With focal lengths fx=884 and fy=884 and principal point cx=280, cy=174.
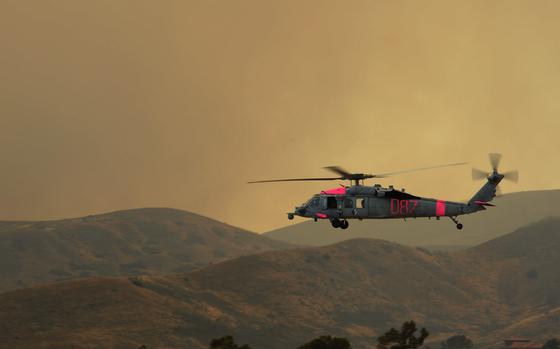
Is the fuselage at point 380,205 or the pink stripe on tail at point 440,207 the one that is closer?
the fuselage at point 380,205

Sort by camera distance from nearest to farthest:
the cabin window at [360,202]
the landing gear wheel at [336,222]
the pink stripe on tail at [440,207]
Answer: the cabin window at [360,202] < the pink stripe on tail at [440,207] < the landing gear wheel at [336,222]

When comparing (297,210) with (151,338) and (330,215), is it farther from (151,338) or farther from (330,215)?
(151,338)

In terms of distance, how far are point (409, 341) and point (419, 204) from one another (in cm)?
6550

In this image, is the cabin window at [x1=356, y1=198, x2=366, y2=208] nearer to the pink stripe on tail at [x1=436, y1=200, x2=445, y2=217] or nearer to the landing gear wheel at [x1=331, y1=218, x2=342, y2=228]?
the landing gear wheel at [x1=331, y1=218, x2=342, y2=228]

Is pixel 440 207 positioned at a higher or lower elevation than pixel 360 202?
lower

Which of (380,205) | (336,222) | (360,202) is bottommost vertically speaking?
(336,222)

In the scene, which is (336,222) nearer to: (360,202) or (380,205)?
(360,202)

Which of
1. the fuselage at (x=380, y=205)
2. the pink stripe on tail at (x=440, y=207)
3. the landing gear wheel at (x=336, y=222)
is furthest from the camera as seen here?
the landing gear wheel at (x=336, y=222)

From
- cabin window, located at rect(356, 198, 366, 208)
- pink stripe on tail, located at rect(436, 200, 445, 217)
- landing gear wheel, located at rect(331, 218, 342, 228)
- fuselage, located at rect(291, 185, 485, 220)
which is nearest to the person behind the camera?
fuselage, located at rect(291, 185, 485, 220)

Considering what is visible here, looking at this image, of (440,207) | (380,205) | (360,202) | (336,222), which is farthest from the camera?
(336,222)

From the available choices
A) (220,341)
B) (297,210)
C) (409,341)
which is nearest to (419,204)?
(297,210)

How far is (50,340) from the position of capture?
181 meters

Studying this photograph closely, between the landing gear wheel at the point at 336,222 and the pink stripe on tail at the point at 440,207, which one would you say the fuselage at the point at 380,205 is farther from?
the landing gear wheel at the point at 336,222

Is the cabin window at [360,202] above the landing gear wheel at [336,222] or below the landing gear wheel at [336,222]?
above
